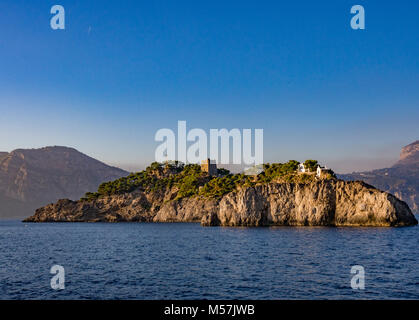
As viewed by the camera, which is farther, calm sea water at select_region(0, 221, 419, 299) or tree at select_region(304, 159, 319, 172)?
tree at select_region(304, 159, 319, 172)

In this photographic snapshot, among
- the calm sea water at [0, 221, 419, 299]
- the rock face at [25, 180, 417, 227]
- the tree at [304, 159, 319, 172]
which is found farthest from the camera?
the tree at [304, 159, 319, 172]

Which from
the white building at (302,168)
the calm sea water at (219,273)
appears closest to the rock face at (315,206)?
the white building at (302,168)

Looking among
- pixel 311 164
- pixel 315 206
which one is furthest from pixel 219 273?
pixel 311 164

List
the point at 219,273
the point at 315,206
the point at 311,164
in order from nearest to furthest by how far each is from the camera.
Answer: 1. the point at 219,273
2. the point at 315,206
3. the point at 311,164

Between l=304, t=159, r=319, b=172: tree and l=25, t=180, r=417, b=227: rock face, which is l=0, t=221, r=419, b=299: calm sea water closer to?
l=25, t=180, r=417, b=227: rock face

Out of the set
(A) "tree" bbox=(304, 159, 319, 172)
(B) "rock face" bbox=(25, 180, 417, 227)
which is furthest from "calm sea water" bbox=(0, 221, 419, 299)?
(A) "tree" bbox=(304, 159, 319, 172)

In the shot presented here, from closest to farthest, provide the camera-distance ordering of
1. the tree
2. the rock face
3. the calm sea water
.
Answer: the calm sea water, the rock face, the tree

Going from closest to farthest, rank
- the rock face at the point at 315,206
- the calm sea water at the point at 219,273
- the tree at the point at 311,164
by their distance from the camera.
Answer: the calm sea water at the point at 219,273
the rock face at the point at 315,206
the tree at the point at 311,164

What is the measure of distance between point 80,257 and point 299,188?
89.4 meters

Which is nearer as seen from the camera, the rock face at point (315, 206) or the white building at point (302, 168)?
the rock face at point (315, 206)

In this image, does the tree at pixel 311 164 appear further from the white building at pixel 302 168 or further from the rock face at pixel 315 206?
the rock face at pixel 315 206

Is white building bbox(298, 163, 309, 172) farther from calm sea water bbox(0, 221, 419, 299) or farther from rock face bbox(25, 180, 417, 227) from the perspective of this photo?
calm sea water bbox(0, 221, 419, 299)

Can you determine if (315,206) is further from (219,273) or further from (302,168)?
(219,273)

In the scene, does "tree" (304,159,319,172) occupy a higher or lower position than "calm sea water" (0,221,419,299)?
higher
